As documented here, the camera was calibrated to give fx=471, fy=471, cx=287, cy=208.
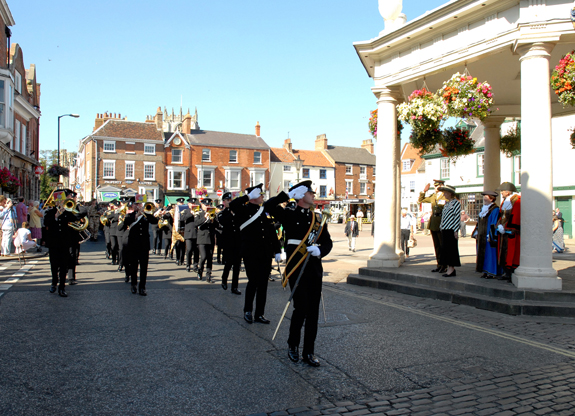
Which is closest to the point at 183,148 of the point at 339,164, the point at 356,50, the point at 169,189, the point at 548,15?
the point at 169,189

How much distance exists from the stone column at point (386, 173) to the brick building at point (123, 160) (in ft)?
148

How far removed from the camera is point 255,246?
7219 mm

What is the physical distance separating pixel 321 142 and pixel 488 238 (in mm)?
61623

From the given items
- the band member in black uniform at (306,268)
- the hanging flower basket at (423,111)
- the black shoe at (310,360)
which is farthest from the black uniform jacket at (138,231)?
the hanging flower basket at (423,111)

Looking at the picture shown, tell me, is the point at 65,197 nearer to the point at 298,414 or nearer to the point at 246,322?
the point at 246,322

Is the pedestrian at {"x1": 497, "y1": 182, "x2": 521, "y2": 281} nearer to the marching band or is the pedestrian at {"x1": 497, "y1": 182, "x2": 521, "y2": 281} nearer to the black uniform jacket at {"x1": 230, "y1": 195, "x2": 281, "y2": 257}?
the marching band

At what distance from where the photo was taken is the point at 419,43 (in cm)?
985

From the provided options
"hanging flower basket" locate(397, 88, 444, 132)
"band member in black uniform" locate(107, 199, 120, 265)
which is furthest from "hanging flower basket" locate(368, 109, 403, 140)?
"band member in black uniform" locate(107, 199, 120, 265)

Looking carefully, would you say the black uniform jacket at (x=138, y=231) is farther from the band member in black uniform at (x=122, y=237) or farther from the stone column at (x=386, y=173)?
the stone column at (x=386, y=173)

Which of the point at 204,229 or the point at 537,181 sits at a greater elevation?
the point at 537,181

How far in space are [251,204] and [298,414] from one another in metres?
4.39

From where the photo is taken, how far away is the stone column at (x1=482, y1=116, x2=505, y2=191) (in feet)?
41.5

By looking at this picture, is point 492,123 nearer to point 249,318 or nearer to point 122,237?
point 249,318

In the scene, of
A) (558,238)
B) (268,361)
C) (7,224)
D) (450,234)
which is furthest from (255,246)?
(558,238)
